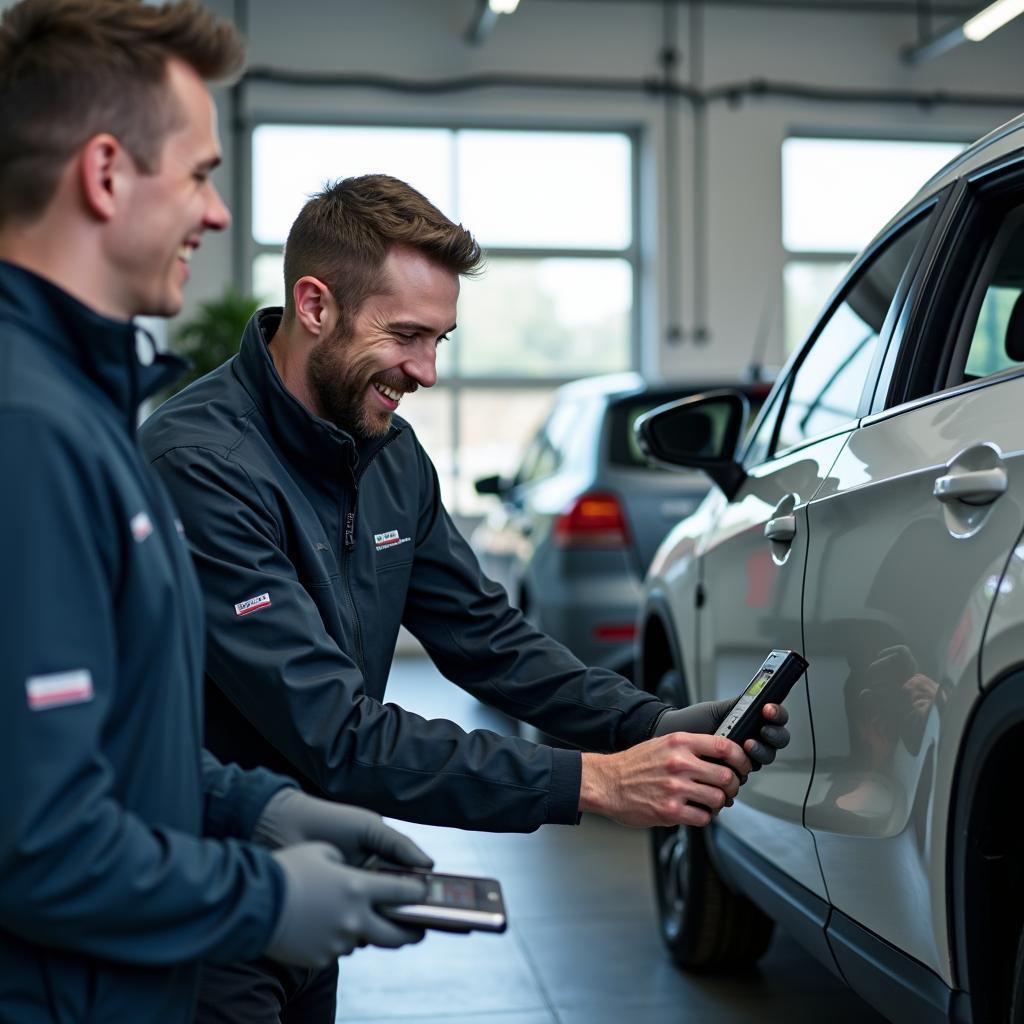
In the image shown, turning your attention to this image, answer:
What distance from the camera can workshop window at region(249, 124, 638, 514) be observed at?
11367 millimetres

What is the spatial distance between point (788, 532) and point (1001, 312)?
1.74 feet

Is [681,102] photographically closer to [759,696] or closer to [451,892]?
[759,696]

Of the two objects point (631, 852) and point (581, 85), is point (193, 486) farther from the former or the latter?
point (581, 85)

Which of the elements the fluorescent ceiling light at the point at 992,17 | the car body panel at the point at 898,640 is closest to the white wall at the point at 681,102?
the fluorescent ceiling light at the point at 992,17

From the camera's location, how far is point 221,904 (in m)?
1.13

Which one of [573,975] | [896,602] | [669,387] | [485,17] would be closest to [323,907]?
[896,602]

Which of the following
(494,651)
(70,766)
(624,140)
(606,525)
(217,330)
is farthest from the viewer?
(624,140)

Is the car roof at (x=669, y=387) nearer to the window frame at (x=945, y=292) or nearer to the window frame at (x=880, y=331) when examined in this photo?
the window frame at (x=880, y=331)

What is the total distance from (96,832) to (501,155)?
433 inches

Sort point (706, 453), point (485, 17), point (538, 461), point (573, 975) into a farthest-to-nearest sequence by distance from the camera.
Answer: point (485, 17)
point (538, 461)
point (573, 975)
point (706, 453)

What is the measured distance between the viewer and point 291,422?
6.86ft

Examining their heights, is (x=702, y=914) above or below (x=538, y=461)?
below

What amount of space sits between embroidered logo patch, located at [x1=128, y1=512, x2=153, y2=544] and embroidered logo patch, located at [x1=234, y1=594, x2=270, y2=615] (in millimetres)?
659

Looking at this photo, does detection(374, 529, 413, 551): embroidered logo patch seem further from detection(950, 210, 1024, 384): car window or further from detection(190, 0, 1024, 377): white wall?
detection(190, 0, 1024, 377): white wall
